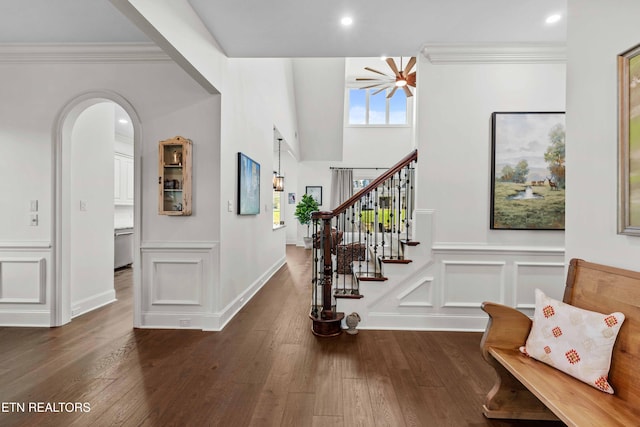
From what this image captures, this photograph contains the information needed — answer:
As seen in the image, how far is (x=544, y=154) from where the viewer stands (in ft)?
10.4

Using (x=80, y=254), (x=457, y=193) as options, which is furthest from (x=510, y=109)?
(x=80, y=254)

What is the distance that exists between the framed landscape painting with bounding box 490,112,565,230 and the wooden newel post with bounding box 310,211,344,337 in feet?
5.78

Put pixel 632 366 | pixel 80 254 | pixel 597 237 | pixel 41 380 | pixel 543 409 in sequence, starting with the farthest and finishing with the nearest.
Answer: pixel 80 254 < pixel 41 380 < pixel 543 409 < pixel 597 237 < pixel 632 366

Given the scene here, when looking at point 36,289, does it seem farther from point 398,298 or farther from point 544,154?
point 544,154

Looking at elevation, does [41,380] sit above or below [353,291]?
below

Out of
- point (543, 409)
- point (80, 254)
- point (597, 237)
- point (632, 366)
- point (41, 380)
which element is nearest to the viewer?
point (632, 366)

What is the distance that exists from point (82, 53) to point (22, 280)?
7.89ft

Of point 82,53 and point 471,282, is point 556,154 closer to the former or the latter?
point 471,282

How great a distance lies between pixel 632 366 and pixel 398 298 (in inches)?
77.0

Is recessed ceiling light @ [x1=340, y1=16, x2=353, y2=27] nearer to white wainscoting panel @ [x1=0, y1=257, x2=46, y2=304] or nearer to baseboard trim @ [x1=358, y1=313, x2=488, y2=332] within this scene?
baseboard trim @ [x1=358, y1=313, x2=488, y2=332]

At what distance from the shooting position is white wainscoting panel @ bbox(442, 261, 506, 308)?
324 centimetres

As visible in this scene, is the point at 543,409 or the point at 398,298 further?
the point at 398,298

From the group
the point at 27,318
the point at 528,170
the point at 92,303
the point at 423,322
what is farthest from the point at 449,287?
the point at 27,318

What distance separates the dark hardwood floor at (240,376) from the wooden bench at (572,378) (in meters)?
0.14
